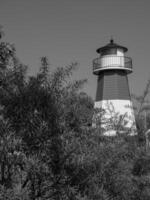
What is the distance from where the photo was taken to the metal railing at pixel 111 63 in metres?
32.2

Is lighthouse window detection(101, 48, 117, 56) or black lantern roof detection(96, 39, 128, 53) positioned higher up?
black lantern roof detection(96, 39, 128, 53)

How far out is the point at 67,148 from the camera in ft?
15.9

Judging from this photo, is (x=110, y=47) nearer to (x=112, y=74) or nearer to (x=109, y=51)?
(x=109, y=51)

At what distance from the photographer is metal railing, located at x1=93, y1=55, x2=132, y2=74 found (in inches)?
1267

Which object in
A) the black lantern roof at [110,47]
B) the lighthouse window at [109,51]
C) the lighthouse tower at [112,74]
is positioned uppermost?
the black lantern roof at [110,47]

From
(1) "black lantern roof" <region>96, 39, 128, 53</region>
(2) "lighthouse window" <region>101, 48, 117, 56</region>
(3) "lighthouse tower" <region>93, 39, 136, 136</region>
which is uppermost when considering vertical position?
(1) "black lantern roof" <region>96, 39, 128, 53</region>

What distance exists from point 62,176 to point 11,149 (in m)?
0.83

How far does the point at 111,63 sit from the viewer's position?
32.5 m

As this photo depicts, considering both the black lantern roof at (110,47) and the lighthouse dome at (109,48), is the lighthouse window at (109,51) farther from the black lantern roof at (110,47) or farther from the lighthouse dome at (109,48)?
the black lantern roof at (110,47)

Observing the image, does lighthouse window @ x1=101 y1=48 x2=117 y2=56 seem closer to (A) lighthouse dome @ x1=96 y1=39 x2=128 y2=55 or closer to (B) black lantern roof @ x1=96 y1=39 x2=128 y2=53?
(A) lighthouse dome @ x1=96 y1=39 x2=128 y2=55

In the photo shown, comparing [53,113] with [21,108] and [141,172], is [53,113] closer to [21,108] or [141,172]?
[21,108]

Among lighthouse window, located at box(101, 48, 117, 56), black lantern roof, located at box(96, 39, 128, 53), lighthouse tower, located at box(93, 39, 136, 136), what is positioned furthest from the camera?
lighthouse window, located at box(101, 48, 117, 56)

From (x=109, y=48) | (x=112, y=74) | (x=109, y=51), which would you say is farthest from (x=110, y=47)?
(x=112, y=74)

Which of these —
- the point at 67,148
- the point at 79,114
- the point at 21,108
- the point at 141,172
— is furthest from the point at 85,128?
the point at 141,172
